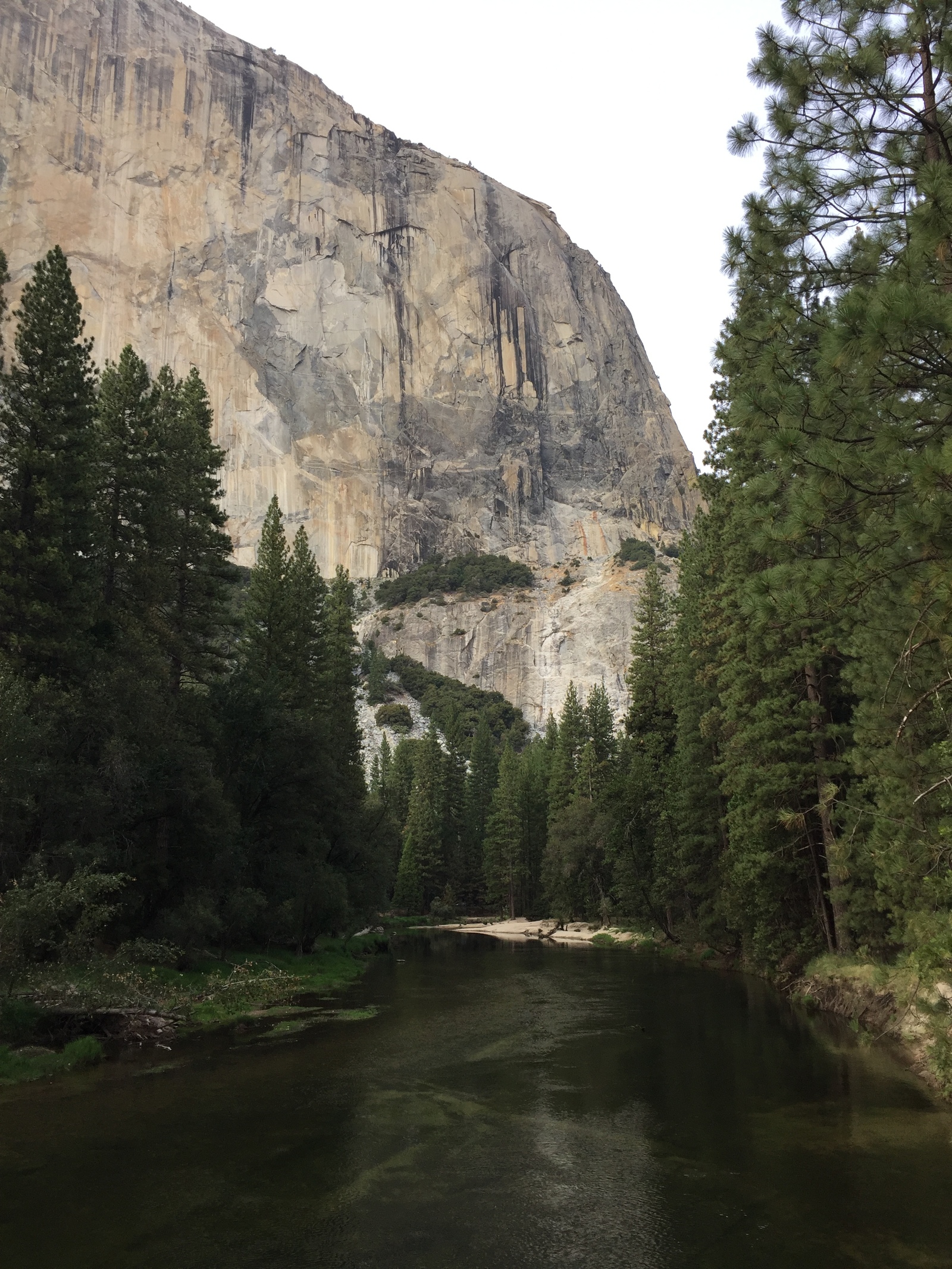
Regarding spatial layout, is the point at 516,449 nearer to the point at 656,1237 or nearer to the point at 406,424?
the point at 406,424

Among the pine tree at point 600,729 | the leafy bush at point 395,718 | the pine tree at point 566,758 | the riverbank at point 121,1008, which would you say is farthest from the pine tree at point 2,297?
the leafy bush at point 395,718

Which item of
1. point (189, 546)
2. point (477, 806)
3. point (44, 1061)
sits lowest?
point (44, 1061)

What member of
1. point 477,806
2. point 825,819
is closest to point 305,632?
point 825,819

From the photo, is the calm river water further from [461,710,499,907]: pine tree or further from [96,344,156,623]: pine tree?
[461,710,499,907]: pine tree

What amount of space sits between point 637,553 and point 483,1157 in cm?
12688

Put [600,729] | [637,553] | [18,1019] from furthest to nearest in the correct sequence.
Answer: [637,553] < [600,729] < [18,1019]

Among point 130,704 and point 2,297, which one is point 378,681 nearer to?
point 130,704

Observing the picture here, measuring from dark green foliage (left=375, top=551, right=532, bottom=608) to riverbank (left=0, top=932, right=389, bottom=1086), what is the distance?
354ft

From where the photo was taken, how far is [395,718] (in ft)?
355

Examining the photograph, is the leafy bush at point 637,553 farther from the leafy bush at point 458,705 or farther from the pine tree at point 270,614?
the pine tree at point 270,614

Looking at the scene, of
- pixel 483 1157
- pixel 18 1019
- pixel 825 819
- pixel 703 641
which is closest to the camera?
pixel 483 1157

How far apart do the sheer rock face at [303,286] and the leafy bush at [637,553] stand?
7.21 meters

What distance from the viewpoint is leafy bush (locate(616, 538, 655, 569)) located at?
130 metres

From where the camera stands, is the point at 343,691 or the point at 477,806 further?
the point at 477,806
